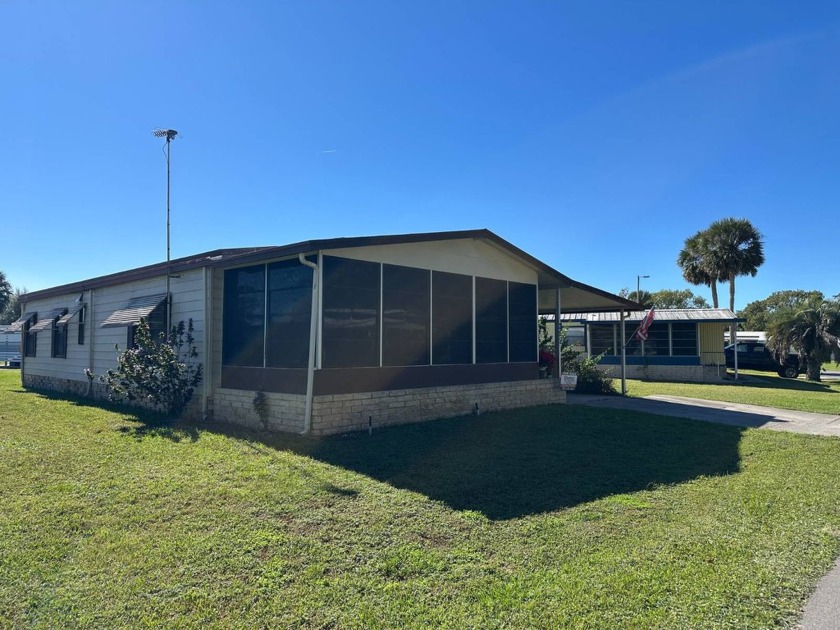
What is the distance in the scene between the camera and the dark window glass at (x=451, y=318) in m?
10.4

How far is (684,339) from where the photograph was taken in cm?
2281

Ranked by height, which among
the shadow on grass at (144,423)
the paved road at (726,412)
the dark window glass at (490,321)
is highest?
the dark window glass at (490,321)

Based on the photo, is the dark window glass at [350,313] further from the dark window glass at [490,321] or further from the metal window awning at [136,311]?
the metal window awning at [136,311]

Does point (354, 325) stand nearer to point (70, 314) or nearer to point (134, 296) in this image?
point (134, 296)

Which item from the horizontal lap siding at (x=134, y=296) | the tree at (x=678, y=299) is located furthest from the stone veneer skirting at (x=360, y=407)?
the tree at (x=678, y=299)

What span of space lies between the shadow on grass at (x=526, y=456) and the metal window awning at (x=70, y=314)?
789 centimetres

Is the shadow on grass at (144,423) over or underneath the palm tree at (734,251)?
underneath

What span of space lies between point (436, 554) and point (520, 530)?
895 millimetres

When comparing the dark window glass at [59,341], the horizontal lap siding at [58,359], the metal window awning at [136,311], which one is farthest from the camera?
the dark window glass at [59,341]

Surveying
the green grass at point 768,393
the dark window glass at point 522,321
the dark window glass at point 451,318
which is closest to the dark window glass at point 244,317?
the dark window glass at point 451,318

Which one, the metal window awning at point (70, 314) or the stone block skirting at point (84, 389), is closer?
the stone block skirting at point (84, 389)

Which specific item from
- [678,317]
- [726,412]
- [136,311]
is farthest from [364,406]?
[678,317]

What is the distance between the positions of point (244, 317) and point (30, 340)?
1242cm

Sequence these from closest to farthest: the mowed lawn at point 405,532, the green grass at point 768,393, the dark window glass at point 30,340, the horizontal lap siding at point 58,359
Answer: the mowed lawn at point 405,532
the green grass at point 768,393
the horizontal lap siding at point 58,359
the dark window glass at point 30,340
